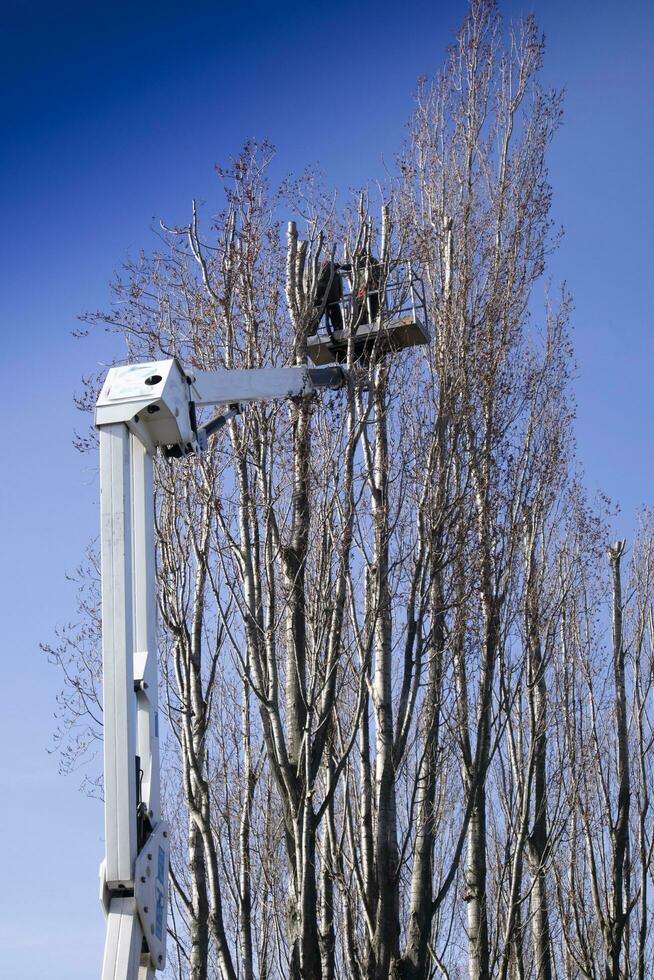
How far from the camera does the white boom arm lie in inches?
140

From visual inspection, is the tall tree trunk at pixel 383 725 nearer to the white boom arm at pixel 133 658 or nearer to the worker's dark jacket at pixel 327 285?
the worker's dark jacket at pixel 327 285

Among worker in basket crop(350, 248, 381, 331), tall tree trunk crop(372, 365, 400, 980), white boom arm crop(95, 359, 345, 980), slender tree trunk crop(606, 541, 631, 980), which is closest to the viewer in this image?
white boom arm crop(95, 359, 345, 980)

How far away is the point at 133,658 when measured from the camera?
3.91 meters

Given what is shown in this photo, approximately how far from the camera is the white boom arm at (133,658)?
3.57 m

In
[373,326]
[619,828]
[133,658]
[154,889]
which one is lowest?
[154,889]

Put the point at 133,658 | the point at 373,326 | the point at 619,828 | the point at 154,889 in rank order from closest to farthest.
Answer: the point at 154,889 → the point at 133,658 → the point at 373,326 → the point at 619,828

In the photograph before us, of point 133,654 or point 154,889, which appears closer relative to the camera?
point 154,889

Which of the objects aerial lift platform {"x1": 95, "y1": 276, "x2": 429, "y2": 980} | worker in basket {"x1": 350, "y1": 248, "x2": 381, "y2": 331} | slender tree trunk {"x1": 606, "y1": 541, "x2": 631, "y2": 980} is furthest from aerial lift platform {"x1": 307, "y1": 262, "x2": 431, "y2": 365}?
slender tree trunk {"x1": 606, "y1": 541, "x2": 631, "y2": 980}

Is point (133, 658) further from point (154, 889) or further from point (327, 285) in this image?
point (327, 285)

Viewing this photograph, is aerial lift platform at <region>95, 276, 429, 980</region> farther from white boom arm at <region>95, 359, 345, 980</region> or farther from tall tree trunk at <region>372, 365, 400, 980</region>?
tall tree trunk at <region>372, 365, 400, 980</region>

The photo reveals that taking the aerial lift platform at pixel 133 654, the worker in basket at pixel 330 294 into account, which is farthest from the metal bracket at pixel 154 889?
the worker in basket at pixel 330 294

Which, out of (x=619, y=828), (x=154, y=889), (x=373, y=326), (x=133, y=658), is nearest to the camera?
(x=154, y=889)

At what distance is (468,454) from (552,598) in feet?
8.05

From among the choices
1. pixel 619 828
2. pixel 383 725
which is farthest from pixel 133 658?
pixel 619 828
